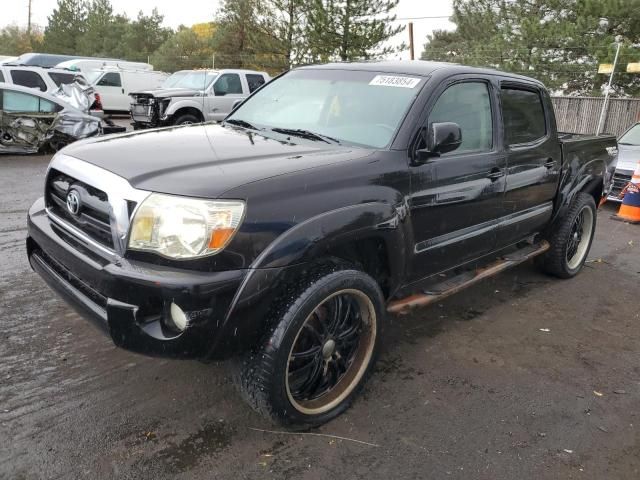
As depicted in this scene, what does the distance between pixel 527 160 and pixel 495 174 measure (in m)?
0.55

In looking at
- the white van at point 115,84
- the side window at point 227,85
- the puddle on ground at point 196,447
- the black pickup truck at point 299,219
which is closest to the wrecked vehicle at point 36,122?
the side window at point 227,85

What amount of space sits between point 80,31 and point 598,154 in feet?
187

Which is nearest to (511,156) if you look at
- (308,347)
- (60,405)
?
(308,347)

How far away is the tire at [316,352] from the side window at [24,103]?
992 centimetres

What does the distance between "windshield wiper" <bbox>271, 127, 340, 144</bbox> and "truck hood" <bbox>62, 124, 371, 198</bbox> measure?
98 mm

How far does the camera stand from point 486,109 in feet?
12.8

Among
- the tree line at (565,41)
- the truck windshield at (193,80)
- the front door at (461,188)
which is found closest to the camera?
the front door at (461,188)

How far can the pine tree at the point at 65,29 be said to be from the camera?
2023 inches

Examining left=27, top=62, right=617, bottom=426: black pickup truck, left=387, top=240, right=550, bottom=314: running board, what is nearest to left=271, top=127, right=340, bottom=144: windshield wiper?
left=27, top=62, right=617, bottom=426: black pickup truck

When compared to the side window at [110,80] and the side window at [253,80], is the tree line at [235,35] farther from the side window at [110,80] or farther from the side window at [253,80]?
the side window at [253,80]

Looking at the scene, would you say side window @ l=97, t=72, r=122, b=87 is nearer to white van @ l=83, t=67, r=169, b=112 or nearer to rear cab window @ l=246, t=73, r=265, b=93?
white van @ l=83, t=67, r=169, b=112

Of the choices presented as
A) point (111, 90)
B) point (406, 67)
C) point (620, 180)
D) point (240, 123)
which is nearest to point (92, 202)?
point (240, 123)

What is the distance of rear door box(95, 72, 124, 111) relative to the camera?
20.0 metres

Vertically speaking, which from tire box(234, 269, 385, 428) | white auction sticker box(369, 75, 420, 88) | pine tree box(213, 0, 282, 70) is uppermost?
pine tree box(213, 0, 282, 70)
